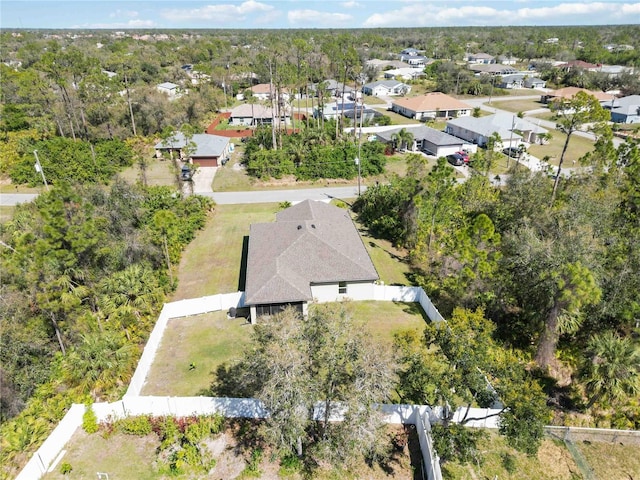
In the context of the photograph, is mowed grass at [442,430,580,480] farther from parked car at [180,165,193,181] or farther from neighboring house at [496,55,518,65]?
neighboring house at [496,55,518,65]

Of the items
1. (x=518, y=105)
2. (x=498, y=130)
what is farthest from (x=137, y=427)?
(x=518, y=105)

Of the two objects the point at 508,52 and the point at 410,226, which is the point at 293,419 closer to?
the point at 410,226

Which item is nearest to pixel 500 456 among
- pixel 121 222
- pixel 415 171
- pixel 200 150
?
pixel 415 171

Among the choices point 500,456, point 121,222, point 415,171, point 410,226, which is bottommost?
point 500,456

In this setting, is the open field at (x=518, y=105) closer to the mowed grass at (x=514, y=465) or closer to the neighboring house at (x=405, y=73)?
the neighboring house at (x=405, y=73)

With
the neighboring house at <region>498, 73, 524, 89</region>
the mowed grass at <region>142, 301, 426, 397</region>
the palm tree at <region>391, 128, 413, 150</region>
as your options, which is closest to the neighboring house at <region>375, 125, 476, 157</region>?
the palm tree at <region>391, 128, 413, 150</region>

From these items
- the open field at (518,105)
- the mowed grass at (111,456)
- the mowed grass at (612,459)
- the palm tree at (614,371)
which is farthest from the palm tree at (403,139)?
the mowed grass at (111,456)
